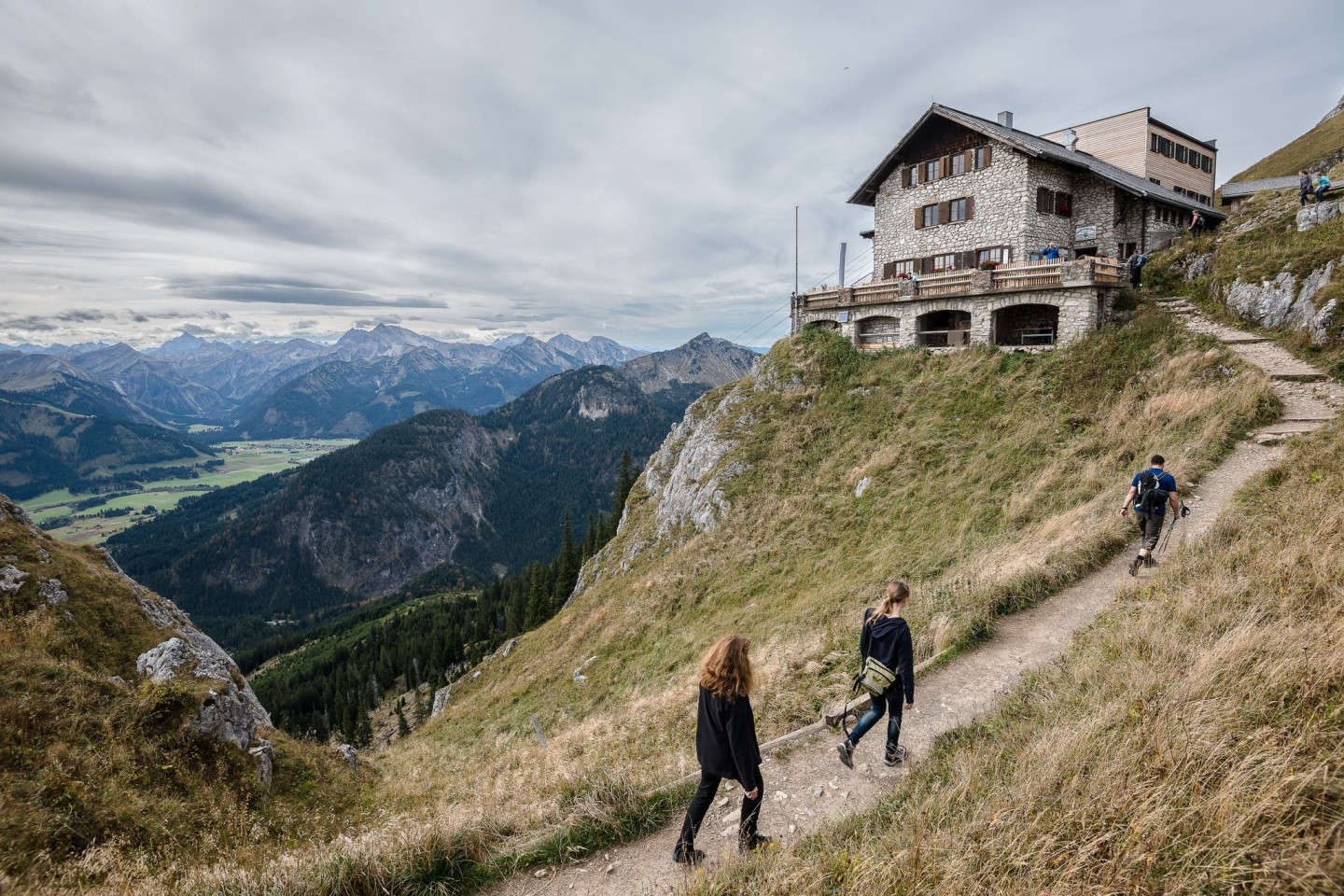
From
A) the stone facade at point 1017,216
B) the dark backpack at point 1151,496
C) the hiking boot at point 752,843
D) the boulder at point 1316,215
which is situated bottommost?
the hiking boot at point 752,843

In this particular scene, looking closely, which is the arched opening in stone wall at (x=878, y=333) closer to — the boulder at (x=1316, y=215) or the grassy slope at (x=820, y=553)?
the grassy slope at (x=820, y=553)

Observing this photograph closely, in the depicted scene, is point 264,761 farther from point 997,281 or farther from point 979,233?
point 979,233

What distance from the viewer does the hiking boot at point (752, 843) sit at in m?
6.28

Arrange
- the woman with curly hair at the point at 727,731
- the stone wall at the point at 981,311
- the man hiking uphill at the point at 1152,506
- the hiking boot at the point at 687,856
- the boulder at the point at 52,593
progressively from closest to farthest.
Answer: the woman with curly hair at the point at 727,731
the hiking boot at the point at 687,856
the man hiking uphill at the point at 1152,506
the boulder at the point at 52,593
the stone wall at the point at 981,311

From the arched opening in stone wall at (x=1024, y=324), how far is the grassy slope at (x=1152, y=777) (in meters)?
20.9

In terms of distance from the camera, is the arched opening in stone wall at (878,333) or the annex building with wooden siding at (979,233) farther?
the arched opening in stone wall at (878,333)

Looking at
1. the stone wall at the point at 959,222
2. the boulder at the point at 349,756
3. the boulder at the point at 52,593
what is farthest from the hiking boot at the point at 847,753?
the stone wall at the point at 959,222

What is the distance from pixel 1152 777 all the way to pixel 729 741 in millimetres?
3902

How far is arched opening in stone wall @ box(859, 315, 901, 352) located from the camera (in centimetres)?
3019

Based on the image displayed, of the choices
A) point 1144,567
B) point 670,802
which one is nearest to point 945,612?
point 1144,567

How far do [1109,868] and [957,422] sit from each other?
21.0 m

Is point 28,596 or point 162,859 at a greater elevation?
point 28,596

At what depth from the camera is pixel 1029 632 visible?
10.5 m

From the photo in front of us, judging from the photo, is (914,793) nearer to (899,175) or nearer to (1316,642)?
(1316,642)
